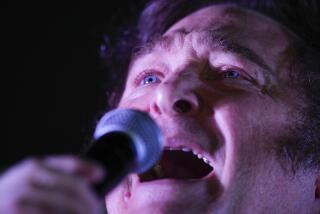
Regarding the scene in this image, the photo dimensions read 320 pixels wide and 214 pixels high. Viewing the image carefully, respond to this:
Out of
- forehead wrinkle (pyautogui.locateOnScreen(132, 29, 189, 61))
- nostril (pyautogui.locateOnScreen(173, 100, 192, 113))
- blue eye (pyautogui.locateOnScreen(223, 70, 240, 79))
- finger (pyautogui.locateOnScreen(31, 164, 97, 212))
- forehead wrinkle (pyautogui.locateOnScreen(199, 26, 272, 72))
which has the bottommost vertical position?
finger (pyautogui.locateOnScreen(31, 164, 97, 212))

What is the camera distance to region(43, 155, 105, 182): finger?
63 centimetres

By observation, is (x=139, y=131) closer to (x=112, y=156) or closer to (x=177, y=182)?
(x=112, y=156)

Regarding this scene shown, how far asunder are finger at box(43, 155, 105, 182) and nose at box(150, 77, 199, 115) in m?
0.68

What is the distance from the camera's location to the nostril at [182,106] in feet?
4.40

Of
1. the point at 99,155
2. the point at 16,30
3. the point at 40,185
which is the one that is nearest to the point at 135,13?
the point at 16,30

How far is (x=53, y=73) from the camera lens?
2273 millimetres

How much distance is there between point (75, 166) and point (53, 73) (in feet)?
5.56

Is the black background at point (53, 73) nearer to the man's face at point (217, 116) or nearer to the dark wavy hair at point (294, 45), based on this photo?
the dark wavy hair at point (294, 45)

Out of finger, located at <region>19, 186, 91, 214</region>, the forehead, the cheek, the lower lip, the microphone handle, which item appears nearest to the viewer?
finger, located at <region>19, 186, 91, 214</region>

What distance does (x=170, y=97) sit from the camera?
1327 mm

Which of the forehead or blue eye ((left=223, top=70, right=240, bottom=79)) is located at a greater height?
the forehead

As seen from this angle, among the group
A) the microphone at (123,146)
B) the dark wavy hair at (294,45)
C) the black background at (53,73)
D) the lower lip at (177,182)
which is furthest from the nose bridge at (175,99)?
the black background at (53,73)

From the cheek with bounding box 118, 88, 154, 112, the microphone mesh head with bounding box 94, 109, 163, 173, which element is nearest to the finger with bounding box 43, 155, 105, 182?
the microphone mesh head with bounding box 94, 109, 163, 173

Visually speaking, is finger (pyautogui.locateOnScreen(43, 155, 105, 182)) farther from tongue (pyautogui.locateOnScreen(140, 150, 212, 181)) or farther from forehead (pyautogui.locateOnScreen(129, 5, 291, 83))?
forehead (pyautogui.locateOnScreen(129, 5, 291, 83))
